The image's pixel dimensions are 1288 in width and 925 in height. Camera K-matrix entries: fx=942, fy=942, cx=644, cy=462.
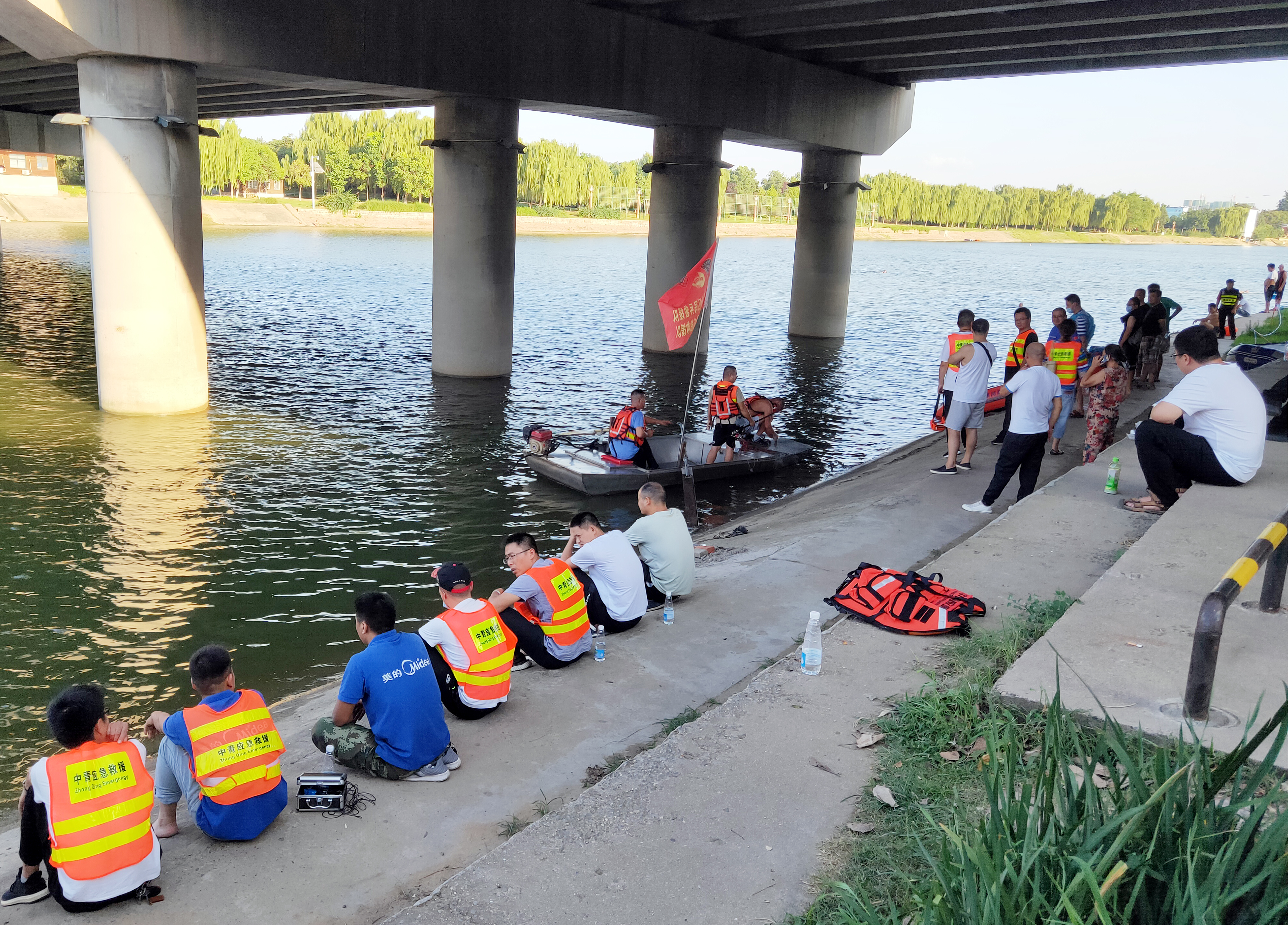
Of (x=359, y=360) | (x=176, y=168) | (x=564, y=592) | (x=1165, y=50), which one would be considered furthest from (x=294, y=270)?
(x=564, y=592)

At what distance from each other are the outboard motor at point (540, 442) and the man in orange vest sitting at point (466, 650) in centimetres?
855

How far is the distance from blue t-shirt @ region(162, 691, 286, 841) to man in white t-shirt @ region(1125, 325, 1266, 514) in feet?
24.0

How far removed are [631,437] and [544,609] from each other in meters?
7.60

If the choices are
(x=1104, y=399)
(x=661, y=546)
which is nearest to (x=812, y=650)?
(x=661, y=546)

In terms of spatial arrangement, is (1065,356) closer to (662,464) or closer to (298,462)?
(662,464)

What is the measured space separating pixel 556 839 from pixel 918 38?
22185 millimetres

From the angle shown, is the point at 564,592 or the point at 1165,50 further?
the point at 1165,50

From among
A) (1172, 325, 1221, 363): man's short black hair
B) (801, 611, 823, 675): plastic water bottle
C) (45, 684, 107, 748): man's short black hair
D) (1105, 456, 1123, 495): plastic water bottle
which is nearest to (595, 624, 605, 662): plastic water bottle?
(801, 611, 823, 675): plastic water bottle

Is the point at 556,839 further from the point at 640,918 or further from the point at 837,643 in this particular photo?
the point at 837,643

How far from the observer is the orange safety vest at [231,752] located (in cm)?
469

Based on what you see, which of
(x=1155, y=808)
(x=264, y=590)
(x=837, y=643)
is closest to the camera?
(x=1155, y=808)

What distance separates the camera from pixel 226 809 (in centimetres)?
470

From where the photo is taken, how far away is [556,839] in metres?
4.45

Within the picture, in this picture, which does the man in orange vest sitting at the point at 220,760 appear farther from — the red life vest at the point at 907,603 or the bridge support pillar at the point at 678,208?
the bridge support pillar at the point at 678,208
